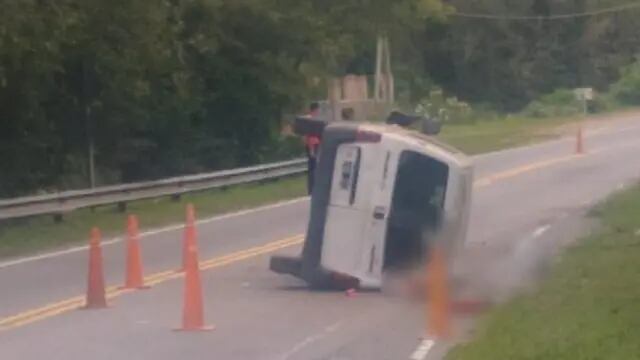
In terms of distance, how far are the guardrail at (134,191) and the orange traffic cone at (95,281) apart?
11.0 m

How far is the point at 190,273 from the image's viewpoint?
51.4 ft

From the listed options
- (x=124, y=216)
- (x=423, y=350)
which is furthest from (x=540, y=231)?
(x=423, y=350)

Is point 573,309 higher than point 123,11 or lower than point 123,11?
lower

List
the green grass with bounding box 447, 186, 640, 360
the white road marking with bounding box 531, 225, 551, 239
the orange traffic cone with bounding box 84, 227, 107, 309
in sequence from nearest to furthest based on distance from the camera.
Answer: the green grass with bounding box 447, 186, 640, 360 → the orange traffic cone with bounding box 84, 227, 107, 309 → the white road marking with bounding box 531, 225, 551, 239

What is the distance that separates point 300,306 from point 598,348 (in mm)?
5328

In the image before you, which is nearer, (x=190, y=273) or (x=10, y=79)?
(x=190, y=273)

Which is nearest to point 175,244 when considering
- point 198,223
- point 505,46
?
point 198,223

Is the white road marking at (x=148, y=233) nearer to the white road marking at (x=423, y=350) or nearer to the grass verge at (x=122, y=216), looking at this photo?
the grass verge at (x=122, y=216)

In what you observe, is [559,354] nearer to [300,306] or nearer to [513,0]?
[300,306]

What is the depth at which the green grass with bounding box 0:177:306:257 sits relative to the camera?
2784 centimetres

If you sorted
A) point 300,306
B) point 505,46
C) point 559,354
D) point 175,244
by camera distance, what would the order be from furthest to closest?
point 505,46 < point 175,244 < point 300,306 < point 559,354

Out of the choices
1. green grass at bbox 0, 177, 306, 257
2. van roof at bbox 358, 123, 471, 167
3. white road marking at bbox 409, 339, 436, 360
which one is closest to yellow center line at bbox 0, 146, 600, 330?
van roof at bbox 358, 123, 471, 167

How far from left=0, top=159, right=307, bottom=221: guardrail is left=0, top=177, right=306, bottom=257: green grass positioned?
0.23 metres

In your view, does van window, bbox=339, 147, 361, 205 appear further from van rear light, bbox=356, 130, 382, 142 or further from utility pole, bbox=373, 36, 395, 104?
utility pole, bbox=373, 36, 395, 104
